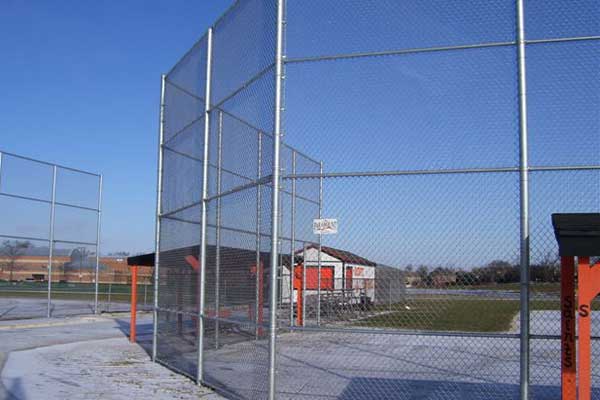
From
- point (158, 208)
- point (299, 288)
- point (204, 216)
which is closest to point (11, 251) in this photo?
point (299, 288)

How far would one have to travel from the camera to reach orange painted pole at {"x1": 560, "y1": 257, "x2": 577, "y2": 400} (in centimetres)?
531

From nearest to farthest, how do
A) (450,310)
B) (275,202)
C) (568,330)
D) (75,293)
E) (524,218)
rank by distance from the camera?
1. (568,330)
2. (524,218)
3. (450,310)
4. (275,202)
5. (75,293)

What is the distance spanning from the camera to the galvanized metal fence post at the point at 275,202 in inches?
274

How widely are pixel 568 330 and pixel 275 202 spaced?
128 inches

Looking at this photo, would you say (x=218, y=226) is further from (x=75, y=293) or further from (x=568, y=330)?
(x=75, y=293)

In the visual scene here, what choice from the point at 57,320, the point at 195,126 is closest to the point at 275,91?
the point at 195,126

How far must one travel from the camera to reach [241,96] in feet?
28.2

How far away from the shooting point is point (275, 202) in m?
7.17

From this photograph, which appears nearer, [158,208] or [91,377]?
[91,377]

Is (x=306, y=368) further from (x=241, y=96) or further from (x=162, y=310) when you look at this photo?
(x=241, y=96)

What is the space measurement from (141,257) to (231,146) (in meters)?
6.79

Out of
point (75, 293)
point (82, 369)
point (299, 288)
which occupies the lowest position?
point (75, 293)

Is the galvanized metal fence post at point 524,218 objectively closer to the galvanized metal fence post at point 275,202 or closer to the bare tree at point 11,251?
the galvanized metal fence post at point 275,202

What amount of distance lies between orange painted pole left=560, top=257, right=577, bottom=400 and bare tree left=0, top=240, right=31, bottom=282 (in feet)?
71.5
